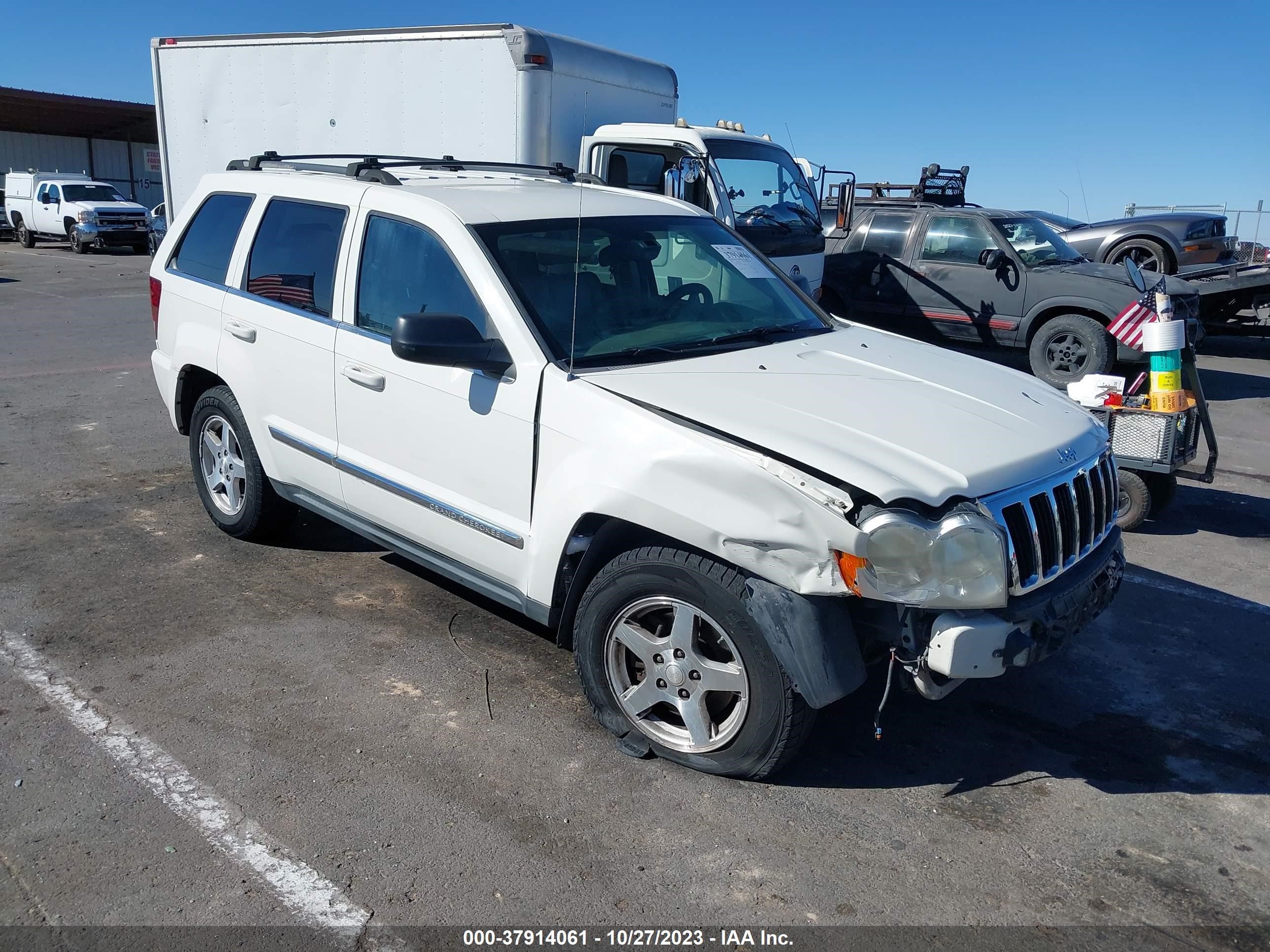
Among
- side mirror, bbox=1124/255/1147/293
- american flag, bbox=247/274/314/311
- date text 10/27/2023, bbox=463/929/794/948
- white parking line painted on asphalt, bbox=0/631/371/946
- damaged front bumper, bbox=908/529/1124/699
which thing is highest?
side mirror, bbox=1124/255/1147/293

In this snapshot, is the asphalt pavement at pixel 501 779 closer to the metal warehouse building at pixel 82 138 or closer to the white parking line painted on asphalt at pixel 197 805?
the white parking line painted on asphalt at pixel 197 805

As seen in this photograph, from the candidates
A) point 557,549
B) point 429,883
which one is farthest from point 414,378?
point 429,883

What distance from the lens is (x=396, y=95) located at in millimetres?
9898

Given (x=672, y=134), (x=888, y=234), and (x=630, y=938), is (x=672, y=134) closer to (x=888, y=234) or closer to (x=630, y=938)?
(x=888, y=234)

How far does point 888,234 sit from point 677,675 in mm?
10099

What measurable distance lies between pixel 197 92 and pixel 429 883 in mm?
10965

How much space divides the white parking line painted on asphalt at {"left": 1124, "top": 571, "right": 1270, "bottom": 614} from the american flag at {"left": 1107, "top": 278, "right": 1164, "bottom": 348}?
171 centimetres

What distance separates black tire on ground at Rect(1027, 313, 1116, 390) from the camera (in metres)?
10.8

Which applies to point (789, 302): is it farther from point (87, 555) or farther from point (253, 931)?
point (87, 555)

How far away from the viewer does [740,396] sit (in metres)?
3.59

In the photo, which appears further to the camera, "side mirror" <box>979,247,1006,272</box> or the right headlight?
"side mirror" <box>979,247,1006,272</box>

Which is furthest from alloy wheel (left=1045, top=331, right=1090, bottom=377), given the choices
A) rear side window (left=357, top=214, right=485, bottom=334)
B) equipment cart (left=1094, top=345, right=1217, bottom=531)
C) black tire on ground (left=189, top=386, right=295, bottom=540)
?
rear side window (left=357, top=214, right=485, bottom=334)

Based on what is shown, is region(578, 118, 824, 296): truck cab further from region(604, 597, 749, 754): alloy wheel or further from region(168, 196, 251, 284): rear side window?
region(604, 597, 749, 754): alloy wheel

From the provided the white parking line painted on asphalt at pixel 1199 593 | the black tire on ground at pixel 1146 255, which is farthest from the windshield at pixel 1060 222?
the white parking line painted on asphalt at pixel 1199 593
